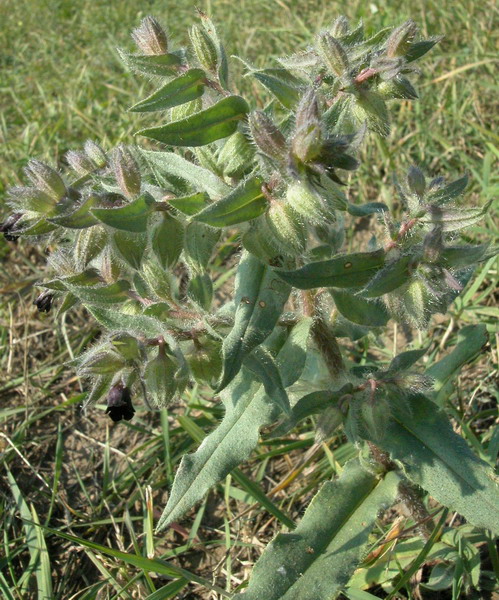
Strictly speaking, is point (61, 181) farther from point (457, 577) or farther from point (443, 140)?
Answer: point (443, 140)

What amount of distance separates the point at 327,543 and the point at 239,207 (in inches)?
48.5

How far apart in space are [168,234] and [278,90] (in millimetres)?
553

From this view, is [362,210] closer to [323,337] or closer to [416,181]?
[416,181]

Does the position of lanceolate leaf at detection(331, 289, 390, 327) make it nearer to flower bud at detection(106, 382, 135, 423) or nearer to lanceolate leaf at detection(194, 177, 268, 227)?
lanceolate leaf at detection(194, 177, 268, 227)

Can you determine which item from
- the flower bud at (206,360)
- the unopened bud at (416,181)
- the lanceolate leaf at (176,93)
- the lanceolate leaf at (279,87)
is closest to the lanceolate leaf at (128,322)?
the flower bud at (206,360)

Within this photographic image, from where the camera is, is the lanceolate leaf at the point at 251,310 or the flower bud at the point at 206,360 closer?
the lanceolate leaf at the point at 251,310

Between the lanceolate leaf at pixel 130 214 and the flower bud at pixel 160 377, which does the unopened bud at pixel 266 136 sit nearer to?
the lanceolate leaf at pixel 130 214

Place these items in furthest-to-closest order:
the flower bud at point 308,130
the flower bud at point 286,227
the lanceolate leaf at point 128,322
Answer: the lanceolate leaf at point 128,322
the flower bud at point 286,227
the flower bud at point 308,130

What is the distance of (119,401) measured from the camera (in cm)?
187

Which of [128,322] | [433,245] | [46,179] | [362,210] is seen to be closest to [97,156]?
[46,179]

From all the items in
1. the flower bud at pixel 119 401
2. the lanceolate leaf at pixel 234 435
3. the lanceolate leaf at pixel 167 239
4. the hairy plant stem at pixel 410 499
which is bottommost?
the hairy plant stem at pixel 410 499

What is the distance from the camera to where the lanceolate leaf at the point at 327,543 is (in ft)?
7.09

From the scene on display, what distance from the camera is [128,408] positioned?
192 cm

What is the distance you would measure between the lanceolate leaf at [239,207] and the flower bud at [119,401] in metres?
0.54
